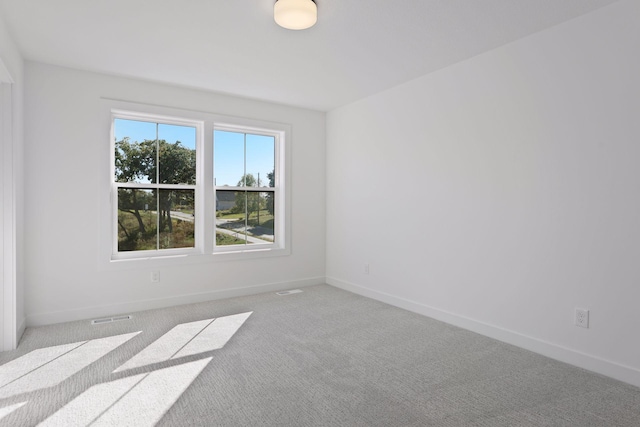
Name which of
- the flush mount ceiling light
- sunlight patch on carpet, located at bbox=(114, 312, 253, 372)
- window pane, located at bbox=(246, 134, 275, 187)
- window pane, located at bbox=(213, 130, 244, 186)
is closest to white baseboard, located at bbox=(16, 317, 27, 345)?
sunlight patch on carpet, located at bbox=(114, 312, 253, 372)

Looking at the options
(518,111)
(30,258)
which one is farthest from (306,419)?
Answer: (30,258)

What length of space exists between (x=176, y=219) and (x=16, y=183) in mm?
1598

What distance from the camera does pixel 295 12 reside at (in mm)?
2457

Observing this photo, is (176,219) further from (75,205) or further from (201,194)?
(75,205)

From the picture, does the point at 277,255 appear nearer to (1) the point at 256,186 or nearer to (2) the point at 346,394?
(1) the point at 256,186

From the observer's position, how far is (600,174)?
263cm

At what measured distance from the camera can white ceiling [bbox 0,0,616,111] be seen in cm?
259

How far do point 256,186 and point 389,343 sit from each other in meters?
2.74

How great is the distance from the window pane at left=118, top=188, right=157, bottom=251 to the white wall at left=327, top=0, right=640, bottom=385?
2553mm

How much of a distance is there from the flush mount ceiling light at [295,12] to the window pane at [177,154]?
7.47ft

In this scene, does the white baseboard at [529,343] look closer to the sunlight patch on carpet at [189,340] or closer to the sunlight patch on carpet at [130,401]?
the sunlight patch on carpet at [189,340]

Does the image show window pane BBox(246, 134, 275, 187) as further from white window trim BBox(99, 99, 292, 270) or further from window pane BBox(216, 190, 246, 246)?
window pane BBox(216, 190, 246, 246)

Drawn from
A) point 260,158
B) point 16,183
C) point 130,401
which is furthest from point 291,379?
point 260,158

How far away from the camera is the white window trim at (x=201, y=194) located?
12.7 feet
